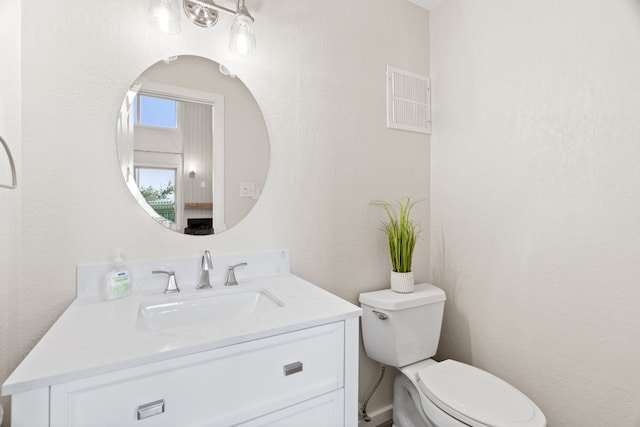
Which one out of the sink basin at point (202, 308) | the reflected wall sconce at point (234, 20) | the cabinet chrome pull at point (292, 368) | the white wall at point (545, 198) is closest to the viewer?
the cabinet chrome pull at point (292, 368)

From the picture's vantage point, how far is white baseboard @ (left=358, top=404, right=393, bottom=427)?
1637 mm

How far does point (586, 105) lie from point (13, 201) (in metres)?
2.03

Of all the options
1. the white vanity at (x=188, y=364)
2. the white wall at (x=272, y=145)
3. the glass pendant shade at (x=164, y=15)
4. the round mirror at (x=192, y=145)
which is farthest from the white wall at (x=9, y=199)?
the glass pendant shade at (x=164, y=15)

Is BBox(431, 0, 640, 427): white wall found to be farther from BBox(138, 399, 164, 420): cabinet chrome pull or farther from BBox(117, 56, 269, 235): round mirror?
BBox(138, 399, 164, 420): cabinet chrome pull

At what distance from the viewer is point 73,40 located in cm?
105

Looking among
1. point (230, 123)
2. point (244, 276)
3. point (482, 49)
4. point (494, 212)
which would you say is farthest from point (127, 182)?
point (482, 49)

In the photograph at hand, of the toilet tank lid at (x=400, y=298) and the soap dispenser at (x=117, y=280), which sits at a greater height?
the soap dispenser at (x=117, y=280)

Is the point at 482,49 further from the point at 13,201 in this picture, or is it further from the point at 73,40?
the point at 13,201

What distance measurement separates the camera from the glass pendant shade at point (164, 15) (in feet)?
3.59

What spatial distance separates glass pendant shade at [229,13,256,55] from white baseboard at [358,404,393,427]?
6.09 ft

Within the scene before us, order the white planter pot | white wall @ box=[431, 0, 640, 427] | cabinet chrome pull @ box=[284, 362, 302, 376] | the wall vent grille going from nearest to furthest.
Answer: cabinet chrome pull @ box=[284, 362, 302, 376]
white wall @ box=[431, 0, 640, 427]
the white planter pot
the wall vent grille

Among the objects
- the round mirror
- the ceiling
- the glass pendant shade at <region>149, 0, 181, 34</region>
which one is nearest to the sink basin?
the round mirror

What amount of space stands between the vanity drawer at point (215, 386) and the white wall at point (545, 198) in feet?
3.26

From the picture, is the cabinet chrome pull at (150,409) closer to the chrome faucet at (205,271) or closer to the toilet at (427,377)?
the chrome faucet at (205,271)
